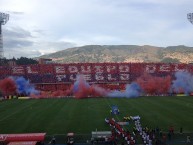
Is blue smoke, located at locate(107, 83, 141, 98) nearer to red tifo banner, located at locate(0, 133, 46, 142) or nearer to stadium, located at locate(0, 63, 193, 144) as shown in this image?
stadium, located at locate(0, 63, 193, 144)

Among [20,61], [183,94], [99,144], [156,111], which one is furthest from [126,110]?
[20,61]

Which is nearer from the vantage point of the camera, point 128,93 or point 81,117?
point 81,117

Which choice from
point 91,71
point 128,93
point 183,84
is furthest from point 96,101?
point 91,71

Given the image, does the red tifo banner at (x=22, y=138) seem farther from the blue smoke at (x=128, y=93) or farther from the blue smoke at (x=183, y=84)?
the blue smoke at (x=183, y=84)

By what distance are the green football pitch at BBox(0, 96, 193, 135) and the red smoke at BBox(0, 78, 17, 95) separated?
20.5m

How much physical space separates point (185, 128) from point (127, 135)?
8.55 meters

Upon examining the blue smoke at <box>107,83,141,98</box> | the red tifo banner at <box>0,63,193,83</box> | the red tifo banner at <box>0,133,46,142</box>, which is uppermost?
the red tifo banner at <box>0,63,193,83</box>

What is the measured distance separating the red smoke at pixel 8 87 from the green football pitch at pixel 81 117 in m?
20.5

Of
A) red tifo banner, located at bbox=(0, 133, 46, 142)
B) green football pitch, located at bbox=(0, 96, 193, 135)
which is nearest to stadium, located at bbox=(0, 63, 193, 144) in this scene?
green football pitch, located at bbox=(0, 96, 193, 135)

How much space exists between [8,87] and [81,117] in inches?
1505

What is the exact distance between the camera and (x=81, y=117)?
45.6 metres

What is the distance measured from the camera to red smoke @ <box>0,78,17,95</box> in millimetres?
78562

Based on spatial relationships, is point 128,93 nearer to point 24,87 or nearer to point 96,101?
point 96,101

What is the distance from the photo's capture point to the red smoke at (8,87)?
258ft
